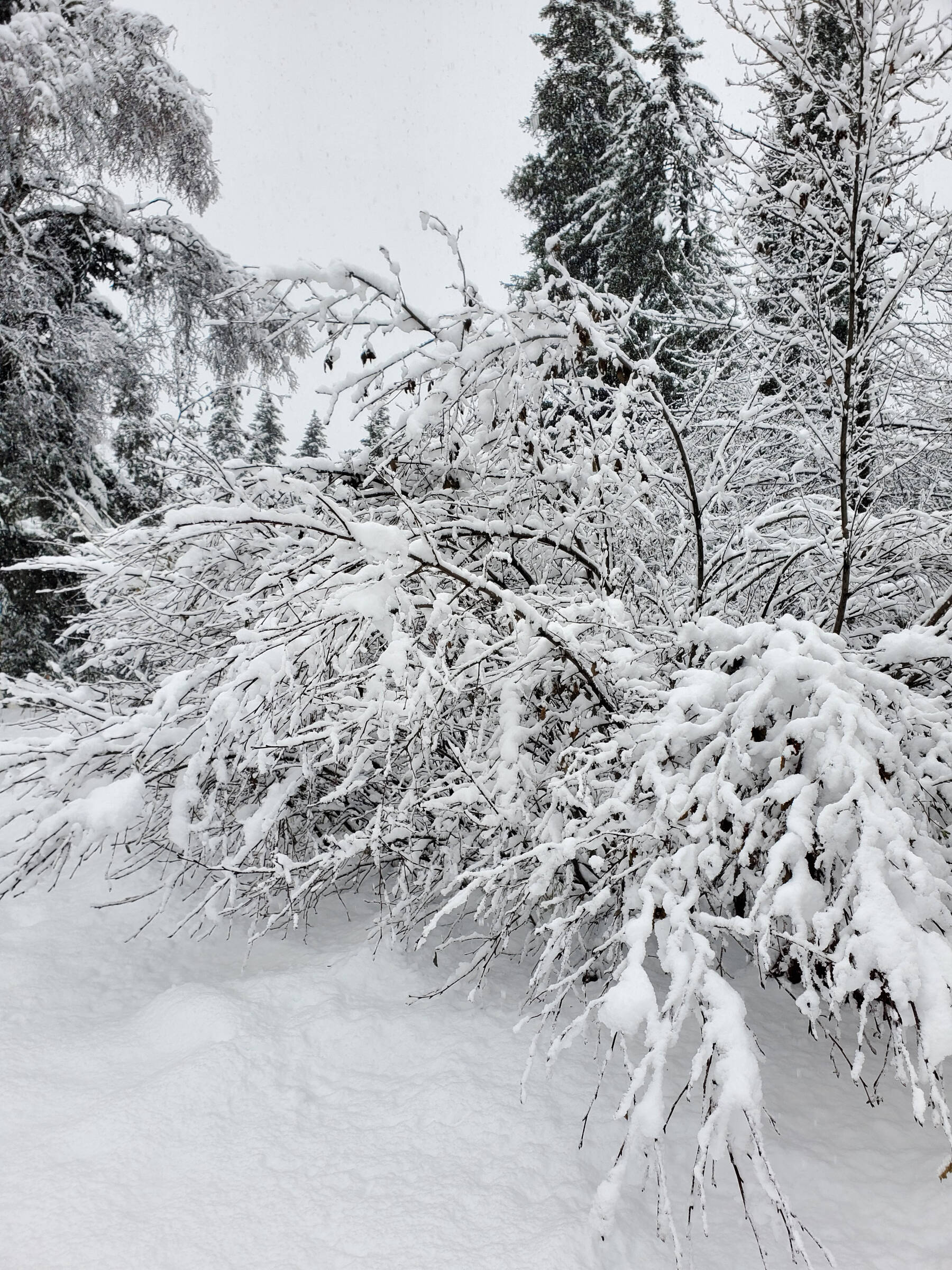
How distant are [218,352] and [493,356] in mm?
6868

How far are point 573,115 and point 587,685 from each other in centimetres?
1354

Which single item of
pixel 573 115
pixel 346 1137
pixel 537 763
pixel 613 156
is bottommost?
pixel 346 1137

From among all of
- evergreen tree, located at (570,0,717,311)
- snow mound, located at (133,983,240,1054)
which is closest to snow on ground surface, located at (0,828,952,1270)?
snow mound, located at (133,983,240,1054)

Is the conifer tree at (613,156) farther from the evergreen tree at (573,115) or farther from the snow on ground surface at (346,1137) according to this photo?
the snow on ground surface at (346,1137)

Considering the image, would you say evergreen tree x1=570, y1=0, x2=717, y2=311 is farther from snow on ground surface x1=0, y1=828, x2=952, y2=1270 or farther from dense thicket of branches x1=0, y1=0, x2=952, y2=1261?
snow on ground surface x1=0, y1=828, x2=952, y2=1270

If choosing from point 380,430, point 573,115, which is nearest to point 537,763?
point 380,430

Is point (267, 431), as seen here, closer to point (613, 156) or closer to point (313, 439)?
point (313, 439)

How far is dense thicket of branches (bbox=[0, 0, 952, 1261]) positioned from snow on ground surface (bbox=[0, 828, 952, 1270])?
229mm

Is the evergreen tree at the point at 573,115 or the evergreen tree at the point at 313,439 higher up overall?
the evergreen tree at the point at 573,115

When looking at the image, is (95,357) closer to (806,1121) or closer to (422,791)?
(422,791)

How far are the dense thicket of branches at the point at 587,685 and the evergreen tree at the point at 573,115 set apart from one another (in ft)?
30.9

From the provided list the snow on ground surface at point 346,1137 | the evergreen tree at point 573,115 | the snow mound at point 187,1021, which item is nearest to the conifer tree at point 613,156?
the evergreen tree at point 573,115

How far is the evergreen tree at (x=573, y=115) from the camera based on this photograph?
41.9 feet

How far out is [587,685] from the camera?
3.03 meters
